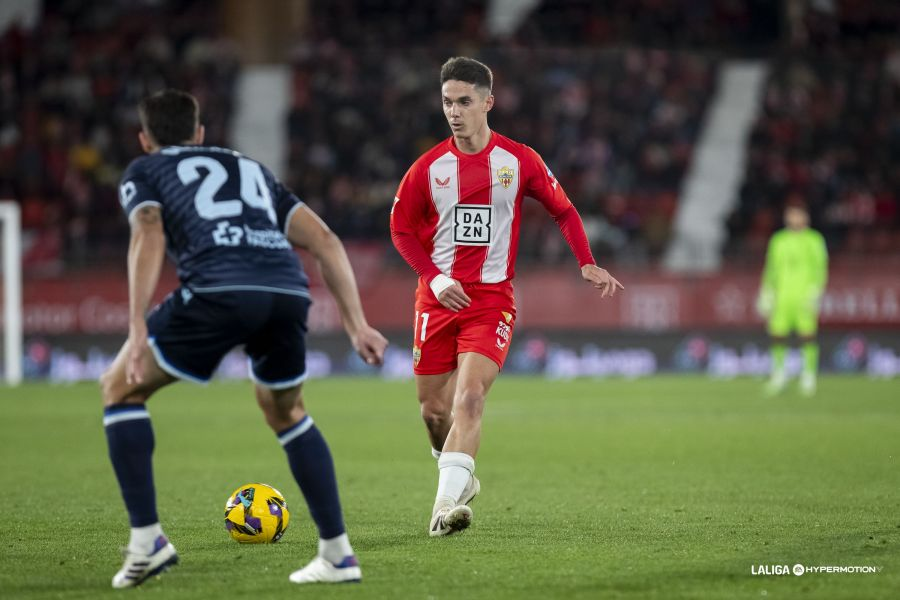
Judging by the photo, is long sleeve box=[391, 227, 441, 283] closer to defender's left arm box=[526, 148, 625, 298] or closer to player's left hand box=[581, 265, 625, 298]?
defender's left arm box=[526, 148, 625, 298]

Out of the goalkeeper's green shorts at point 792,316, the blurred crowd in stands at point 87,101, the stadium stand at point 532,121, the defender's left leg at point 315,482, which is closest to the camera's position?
the defender's left leg at point 315,482

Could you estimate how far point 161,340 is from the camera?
509 centimetres

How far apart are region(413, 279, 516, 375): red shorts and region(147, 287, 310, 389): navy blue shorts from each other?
178 centimetres

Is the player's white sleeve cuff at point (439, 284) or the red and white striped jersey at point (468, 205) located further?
the red and white striped jersey at point (468, 205)

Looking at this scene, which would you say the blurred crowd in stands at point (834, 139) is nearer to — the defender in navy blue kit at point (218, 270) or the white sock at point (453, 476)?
the white sock at point (453, 476)

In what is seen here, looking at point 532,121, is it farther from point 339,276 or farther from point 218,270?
point 218,270

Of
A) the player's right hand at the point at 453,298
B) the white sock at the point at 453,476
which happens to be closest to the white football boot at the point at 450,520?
the white sock at the point at 453,476

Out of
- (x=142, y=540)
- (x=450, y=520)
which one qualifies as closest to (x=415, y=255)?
(x=450, y=520)

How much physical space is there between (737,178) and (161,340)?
23360 millimetres

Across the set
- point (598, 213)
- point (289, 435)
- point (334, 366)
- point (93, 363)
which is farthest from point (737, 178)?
point (289, 435)

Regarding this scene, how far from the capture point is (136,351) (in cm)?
497

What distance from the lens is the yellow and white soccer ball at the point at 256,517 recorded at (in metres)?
6.41

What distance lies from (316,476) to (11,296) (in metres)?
16.4

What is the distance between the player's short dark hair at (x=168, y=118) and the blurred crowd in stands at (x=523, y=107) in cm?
1652
